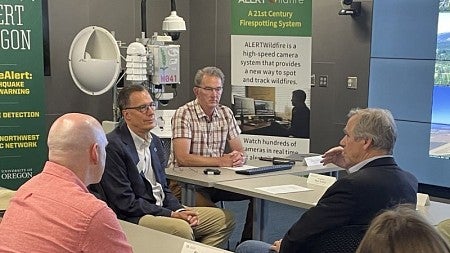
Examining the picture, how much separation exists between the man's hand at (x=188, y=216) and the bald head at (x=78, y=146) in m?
1.45

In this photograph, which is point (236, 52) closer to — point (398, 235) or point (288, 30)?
point (288, 30)

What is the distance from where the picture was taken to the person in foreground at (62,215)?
2012 millimetres

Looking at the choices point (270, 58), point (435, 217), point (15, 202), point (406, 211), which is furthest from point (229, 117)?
point (406, 211)

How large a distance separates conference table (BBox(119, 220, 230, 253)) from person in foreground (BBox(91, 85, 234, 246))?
27.6 inches

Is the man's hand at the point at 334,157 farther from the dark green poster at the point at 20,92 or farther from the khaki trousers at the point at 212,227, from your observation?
the dark green poster at the point at 20,92

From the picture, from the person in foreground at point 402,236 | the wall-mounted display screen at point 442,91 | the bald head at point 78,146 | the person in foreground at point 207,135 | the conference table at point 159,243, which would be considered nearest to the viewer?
the person in foreground at point 402,236

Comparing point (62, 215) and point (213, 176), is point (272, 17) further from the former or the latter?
point (62, 215)

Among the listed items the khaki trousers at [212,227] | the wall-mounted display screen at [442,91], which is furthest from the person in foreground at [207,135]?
the wall-mounted display screen at [442,91]

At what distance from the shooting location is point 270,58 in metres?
6.17

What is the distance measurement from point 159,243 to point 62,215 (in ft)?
2.31

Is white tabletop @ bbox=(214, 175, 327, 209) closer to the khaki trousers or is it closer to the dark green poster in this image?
the khaki trousers

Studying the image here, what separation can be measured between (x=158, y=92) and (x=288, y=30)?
136 cm

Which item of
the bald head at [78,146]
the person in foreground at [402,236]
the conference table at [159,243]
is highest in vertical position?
the bald head at [78,146]

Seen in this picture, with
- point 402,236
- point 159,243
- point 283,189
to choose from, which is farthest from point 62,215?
point 283,189
